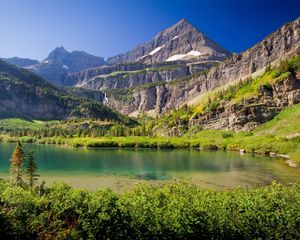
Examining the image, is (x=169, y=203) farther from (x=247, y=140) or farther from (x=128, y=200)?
(x=247, y=140)

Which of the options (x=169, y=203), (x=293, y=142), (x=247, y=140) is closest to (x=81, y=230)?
(x=169, y=203)

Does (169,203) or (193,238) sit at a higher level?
(169,203)

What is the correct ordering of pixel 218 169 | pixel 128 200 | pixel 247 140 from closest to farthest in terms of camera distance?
pixel 128 200, pixel 218 169, pixel 247 140

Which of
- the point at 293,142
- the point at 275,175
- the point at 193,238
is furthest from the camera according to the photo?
the point at 293,142

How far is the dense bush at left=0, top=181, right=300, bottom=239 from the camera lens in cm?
2822

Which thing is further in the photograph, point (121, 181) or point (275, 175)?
point (275, 175)

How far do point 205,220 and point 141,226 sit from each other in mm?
5784

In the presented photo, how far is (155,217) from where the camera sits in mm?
28844

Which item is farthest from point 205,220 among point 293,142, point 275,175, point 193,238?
point 293,142

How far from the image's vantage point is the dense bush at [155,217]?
2822 centimetres

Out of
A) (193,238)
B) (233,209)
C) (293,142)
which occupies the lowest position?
(193,238)

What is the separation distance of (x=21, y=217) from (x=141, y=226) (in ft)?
37.6

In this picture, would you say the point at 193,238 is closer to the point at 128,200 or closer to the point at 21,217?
the point at 128,200

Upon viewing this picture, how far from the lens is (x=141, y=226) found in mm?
28750
